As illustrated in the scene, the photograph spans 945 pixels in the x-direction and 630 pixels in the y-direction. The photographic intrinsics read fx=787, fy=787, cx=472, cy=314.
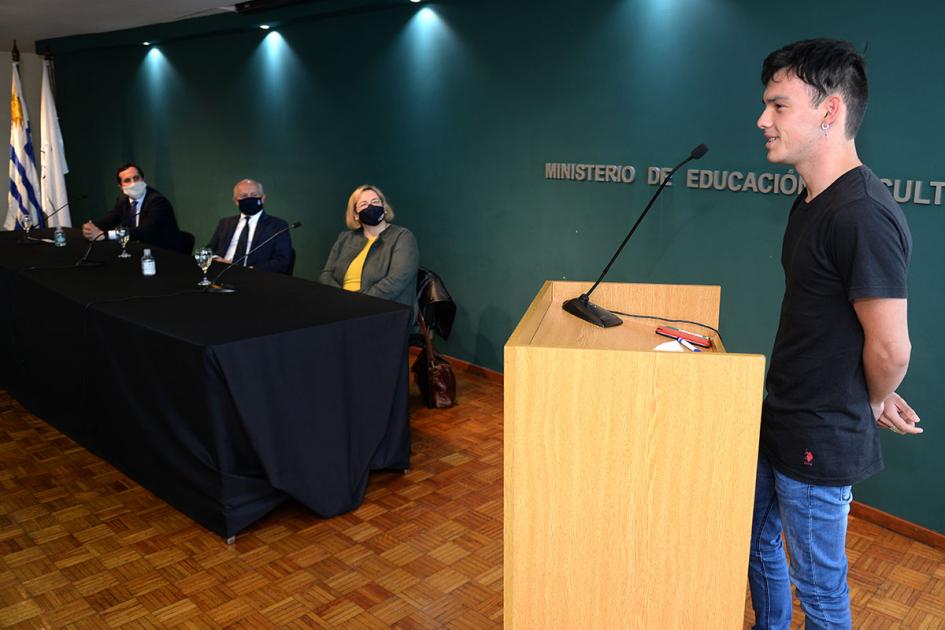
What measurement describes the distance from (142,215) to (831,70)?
4986mm

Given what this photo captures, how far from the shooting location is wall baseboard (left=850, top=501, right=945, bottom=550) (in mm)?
Answer: 2957

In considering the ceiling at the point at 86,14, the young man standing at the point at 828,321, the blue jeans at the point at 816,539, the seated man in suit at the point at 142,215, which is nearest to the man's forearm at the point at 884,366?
the young man standing at the point at 828,321

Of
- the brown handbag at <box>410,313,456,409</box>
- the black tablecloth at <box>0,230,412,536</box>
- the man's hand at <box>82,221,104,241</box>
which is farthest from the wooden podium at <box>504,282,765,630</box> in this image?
the man's hand at <box>82,221,104,241</box>

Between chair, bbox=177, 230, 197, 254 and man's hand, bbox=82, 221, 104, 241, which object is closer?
man's hand, bbox=82, 221, 104, 241

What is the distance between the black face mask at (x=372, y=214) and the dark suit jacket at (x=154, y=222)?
6.73ft

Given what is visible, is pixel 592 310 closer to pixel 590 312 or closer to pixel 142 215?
pixel 590 312

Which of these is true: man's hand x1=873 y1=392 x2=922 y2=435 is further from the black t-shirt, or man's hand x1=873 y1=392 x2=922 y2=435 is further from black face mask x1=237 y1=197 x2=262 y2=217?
black face mask x1=237 y1=197 x2=262 y2=217

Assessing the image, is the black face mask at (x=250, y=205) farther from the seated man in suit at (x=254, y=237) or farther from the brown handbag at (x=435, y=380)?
the brown handbag at (x=435, y=380)

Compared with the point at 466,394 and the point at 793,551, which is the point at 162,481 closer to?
the point at 466,394

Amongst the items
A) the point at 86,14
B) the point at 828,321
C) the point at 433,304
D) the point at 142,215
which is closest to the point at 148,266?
the point at 433,304

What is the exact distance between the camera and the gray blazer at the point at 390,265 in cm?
397

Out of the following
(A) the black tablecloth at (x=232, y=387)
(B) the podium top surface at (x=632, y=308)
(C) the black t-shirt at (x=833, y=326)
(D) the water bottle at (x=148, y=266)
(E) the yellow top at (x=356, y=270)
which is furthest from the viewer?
(E) the yellow top at (x=356, y=270)

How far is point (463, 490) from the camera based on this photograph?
3355mm

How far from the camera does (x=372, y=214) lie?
4070mm
